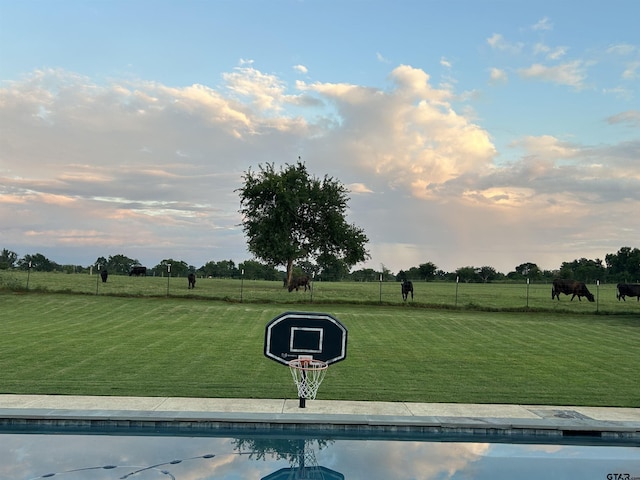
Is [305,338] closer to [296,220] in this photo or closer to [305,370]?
[305,370]

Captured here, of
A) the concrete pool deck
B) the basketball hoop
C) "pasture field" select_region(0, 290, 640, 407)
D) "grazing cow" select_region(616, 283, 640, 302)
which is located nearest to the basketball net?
the basketball hoop

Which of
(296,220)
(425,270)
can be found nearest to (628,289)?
(296,220)

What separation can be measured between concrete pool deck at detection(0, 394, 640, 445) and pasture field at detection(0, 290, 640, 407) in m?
0.86

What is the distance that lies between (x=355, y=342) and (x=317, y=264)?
2981cm

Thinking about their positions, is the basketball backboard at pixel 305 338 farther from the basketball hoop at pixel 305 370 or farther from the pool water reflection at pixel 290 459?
the pool water reflection at pixel 290 459

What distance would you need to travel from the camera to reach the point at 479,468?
7195mm

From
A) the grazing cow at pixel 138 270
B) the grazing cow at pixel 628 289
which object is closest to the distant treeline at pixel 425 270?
the grazing cow at pixel 138 270

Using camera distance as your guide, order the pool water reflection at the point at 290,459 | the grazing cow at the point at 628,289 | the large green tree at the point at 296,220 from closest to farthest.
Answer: the pool water reflection at the point at 290,459 < the grazing cow at the point at 628,289 < the large green tree at the point at 296,220

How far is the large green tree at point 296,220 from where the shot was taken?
4216 cm

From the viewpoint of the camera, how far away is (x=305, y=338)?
368 inches

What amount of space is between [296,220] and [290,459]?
36635 mm

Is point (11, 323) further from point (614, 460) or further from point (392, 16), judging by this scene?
point (614, 460)

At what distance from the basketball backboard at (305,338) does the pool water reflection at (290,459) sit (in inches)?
68.1

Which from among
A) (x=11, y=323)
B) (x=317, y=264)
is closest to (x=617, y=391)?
(x=11, y=323)
